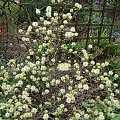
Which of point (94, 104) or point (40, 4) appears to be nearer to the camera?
point (94, 104)

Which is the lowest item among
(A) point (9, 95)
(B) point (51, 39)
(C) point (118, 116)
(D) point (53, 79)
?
(C) point (118, 116)

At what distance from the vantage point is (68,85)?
3170mm

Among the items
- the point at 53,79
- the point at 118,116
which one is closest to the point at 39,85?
the point at 53,79

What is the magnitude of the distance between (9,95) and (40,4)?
250 cm

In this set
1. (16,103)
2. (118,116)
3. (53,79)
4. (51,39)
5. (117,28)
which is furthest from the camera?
(117,28)

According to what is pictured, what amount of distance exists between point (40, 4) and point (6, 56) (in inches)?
51.9

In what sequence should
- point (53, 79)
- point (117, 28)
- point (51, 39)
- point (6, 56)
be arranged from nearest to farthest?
point (53, 79) → point (51, 39) → point (6, 56) → point (117, 28)

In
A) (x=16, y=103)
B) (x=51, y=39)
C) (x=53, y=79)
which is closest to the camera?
(x=16, y=103)

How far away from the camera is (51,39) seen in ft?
11.1

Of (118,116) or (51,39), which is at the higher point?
(51,39)

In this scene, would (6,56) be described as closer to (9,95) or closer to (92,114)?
(9,95)

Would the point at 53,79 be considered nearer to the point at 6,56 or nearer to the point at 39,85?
the point at 39,85

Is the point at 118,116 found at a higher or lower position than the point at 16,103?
lower

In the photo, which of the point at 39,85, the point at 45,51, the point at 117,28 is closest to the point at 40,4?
the point at 117,28
